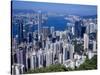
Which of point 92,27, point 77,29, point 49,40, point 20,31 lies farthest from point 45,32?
point 92,27

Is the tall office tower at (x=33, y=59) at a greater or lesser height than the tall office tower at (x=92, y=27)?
lesser

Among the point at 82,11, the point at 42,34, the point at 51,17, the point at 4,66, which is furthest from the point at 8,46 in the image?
the point at 82,11

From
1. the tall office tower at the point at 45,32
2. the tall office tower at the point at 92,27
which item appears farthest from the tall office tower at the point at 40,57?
the tall office tower at the point at 92,27

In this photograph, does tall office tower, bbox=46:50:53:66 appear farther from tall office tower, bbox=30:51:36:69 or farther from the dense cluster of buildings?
tall office tower, bbox=30:51:36:69

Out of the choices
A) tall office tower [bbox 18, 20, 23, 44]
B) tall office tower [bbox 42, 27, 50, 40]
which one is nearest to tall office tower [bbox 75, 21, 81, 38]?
tall office tower [bbox 42, 27, 50, 40]

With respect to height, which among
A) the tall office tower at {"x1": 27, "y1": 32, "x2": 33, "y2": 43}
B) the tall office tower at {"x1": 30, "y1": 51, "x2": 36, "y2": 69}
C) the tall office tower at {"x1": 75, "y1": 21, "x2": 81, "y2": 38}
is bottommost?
the tall office tower at {"x1": 30, "y1": 51, "x2": 36, "y2": 69}

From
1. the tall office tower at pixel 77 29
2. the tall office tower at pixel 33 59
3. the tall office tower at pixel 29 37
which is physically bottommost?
the tall office tower at pixel 33 59

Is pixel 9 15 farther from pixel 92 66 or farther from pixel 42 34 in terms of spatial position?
pixel 92 66

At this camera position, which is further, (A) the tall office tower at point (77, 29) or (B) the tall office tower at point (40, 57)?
(A) the tall office tower at point (77, 29)

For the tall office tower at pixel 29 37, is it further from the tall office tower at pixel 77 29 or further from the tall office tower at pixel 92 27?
the tall office tower at pixel 92 27
